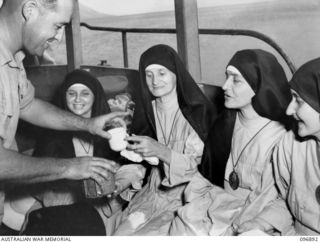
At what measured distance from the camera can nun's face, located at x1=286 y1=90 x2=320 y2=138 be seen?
56.7 inches

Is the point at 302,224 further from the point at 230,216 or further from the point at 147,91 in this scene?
the point at 147,91

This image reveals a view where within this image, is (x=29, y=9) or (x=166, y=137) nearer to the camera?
(x=29, y=9)

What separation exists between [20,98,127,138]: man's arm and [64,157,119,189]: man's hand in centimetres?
25

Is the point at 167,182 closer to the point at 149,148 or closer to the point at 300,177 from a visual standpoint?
the point at 149,148

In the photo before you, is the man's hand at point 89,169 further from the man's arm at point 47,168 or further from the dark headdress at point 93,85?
the dark headdress at point 93,85

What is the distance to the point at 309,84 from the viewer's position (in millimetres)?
1402

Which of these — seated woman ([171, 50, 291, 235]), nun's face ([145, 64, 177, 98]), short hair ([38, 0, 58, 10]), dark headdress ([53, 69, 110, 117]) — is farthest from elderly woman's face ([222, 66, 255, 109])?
short hair ([38, 0, 58, 10])

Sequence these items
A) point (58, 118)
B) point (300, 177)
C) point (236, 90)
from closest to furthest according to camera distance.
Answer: point (300, 177) < point (236, 90) < point (58, 118)

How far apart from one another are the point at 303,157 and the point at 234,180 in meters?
0.29

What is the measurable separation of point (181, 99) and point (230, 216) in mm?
504

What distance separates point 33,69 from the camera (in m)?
1.92

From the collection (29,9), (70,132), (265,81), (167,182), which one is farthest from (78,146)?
(265,81)

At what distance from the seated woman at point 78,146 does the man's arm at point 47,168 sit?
10.9 inches

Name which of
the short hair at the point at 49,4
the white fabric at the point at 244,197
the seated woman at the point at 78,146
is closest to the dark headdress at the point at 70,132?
the seated woman at the point at 78,146
